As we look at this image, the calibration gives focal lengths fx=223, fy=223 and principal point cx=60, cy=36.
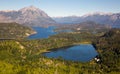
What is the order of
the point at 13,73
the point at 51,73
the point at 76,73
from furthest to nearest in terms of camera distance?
the point at 76,73 → the point at 51,73 → the point at 13,73

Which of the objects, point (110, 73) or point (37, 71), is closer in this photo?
point (37, 71)

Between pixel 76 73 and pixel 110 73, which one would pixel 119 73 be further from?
pixel 76 73

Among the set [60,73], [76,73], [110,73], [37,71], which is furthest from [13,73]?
[110,73]

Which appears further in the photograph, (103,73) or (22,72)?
(103,73)

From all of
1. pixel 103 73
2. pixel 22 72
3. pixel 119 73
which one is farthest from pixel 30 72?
pixel 119 73

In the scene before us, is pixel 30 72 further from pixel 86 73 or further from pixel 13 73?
pixel 86 73

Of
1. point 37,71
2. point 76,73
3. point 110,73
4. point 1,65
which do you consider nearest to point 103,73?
point 110,73

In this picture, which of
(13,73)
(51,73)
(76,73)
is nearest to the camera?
(13,73)

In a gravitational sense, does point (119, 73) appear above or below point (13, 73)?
below
